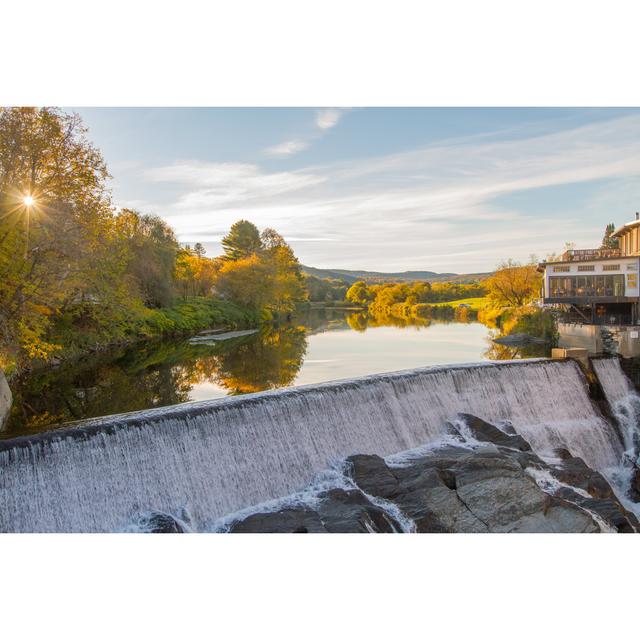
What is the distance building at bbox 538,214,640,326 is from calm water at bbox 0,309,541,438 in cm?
296

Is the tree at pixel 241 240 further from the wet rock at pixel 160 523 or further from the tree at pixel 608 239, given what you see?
the wet rock at pixel 160 523

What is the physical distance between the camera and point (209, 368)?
14.6 metres

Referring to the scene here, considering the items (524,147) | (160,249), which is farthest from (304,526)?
(160,249)

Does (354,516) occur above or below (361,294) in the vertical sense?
below

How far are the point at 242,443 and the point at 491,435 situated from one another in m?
4.21

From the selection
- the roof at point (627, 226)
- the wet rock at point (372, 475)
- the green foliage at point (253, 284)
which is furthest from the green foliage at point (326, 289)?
the wet rock at point (372, 475)

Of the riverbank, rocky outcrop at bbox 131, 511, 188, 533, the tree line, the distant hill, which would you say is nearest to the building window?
the riverbank

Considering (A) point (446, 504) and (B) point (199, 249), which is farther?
(B) point (199, 249)

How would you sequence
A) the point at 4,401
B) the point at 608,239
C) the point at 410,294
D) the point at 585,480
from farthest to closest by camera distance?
the point at 410,294, the point at 608,239, the point at 4,401, the point at 585,480

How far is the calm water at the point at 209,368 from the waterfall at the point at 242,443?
2760mm

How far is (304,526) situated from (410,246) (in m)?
15.7

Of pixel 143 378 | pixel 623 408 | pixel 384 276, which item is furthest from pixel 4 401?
pixel 384 276

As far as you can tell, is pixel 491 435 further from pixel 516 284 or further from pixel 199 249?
pixel 199 249
